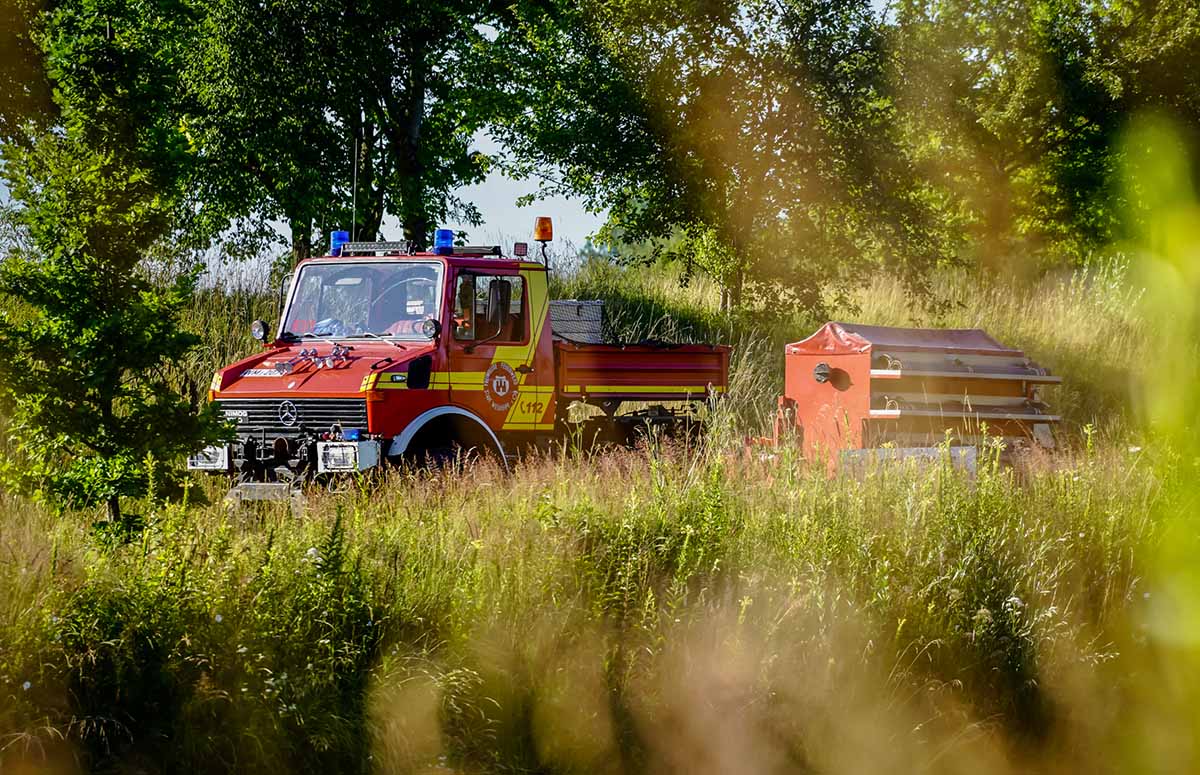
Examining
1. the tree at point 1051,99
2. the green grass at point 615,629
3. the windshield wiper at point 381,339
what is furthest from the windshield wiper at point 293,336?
the tree at point 1051,99

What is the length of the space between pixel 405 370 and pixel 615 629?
4052mm

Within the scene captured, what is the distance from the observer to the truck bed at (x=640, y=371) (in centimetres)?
1114

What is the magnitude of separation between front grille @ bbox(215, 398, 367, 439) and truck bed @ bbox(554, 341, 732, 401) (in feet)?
7.57

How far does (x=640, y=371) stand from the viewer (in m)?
11.7

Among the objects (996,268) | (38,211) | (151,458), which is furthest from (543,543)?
(996,268)

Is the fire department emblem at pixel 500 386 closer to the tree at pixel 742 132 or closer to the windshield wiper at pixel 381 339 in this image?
the windshield wiper at pixel 381 339

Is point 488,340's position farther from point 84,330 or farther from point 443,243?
point 84,330

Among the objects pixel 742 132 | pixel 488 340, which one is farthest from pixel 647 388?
pixel 742 132

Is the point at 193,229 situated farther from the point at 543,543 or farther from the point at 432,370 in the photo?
the point at 543,543

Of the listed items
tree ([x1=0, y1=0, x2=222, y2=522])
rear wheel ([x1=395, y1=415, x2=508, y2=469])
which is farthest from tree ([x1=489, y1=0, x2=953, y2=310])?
tree ([x1=0, y1=0, x2=222, y2=522])

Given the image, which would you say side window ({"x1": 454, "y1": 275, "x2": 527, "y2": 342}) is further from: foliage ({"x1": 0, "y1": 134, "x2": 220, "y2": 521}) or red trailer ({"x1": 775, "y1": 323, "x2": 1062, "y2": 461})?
foliage ({"x1": 0, "y1": 134, "x2": 220, "y2": 521})

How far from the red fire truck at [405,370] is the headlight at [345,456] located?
A: 1 centimetres

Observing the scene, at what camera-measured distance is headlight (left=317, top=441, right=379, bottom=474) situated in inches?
349

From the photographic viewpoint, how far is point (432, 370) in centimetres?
964
